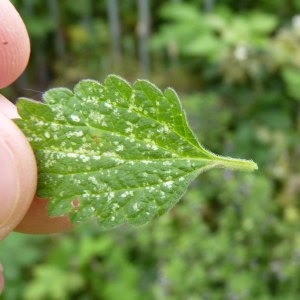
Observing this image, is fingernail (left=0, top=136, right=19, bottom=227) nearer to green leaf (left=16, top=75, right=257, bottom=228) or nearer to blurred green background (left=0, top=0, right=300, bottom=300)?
green leaf (left=16, top=75, right=257, bottom=228)

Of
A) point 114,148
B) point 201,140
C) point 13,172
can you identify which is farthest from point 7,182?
point 201,140

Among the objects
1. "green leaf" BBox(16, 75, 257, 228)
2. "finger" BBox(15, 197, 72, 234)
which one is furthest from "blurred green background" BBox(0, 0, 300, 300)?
"green leaf" BBox(16, 75, 257, 228)

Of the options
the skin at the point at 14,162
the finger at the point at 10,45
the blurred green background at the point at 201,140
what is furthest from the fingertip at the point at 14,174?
the blurred green background at the point at 201,140

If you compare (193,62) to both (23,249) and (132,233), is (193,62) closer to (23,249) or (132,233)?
(132,233)

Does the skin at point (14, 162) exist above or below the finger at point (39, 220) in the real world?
above

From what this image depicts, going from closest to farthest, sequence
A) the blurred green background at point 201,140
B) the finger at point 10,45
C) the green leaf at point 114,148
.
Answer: the green leaf at point 114,148 < the finger at point 10,45 < the blurred green background at point 201,140

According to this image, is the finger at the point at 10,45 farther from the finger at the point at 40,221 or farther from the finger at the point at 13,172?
the finger at the point at 40,221
